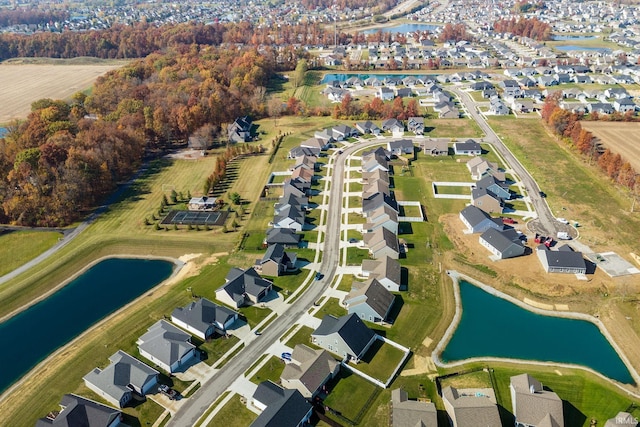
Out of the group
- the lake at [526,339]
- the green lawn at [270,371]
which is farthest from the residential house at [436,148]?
the green lawn at [270,371]

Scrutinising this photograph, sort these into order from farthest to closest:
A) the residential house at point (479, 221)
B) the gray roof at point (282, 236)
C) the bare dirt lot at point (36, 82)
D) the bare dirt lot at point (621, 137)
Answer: the bare dirt lot at point (36, 82) → the bare dirt lot at point (621, 137) → the residential house at point (479, 221) → the gray roof at point (282, 236)

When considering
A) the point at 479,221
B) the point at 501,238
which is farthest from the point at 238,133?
the point at 501,238

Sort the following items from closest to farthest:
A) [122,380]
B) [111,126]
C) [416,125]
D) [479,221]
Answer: [122,380]
[479,221]
[111,126]
[416,125]

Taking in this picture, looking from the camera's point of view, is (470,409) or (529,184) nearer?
(470,409)

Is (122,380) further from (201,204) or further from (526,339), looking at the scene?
(526,339)

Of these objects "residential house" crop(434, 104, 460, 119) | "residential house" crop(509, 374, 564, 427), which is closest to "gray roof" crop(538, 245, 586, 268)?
"residential house" crop(509, 374, 564, 427)

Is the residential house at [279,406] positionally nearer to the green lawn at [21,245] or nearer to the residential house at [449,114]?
the green lawn at [21,245]

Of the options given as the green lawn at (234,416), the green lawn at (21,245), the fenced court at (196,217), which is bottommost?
the green lawn at (234,416)
